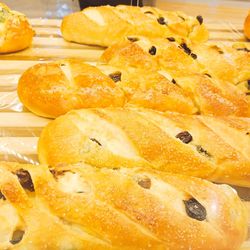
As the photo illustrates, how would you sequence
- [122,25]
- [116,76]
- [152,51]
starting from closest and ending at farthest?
[116,76], [152,51], [122,25]

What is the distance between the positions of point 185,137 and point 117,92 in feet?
1.26

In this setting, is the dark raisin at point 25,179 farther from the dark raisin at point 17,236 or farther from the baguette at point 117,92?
the baguette at point 117,92

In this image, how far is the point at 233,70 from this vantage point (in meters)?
2.02

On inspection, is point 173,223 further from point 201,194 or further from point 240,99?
point 240,99

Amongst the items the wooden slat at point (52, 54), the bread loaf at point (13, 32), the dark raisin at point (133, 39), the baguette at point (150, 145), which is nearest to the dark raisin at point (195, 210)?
the baguette at point (150, 145)

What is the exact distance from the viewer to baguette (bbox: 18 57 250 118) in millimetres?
1729

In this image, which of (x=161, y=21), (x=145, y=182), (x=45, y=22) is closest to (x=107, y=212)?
(x=145, y=182)

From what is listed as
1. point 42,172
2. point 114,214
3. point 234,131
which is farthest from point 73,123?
point 234,131

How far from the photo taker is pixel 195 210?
124cm

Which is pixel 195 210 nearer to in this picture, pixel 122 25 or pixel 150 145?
pixel 150 145

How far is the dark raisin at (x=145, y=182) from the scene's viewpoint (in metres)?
1.27

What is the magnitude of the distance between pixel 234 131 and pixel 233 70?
21.3 inches

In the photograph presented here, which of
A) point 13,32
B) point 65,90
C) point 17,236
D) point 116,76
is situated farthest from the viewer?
point 13,32

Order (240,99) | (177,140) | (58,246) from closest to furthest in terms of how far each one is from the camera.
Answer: (58,246) → (177,140) → (240,99)
